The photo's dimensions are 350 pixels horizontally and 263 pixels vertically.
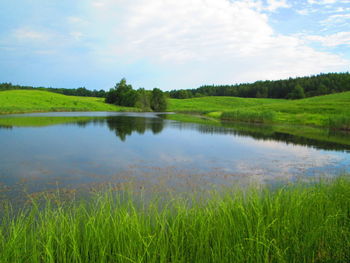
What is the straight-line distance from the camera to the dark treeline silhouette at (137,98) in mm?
71625

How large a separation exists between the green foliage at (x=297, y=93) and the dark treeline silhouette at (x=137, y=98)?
4103cm

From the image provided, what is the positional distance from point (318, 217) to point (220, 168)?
21.2 feet

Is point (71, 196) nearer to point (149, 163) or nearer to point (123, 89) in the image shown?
point (149, 163)

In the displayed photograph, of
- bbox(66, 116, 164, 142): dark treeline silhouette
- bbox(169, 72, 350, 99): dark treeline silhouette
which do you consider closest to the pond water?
Answer: bbox(66, 116, 164, 142): dark treeline silhouette

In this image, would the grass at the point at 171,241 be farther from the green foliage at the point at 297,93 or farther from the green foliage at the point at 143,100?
the green foliage at the point at 297,93

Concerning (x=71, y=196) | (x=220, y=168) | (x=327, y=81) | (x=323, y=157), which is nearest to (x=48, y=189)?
(x=71, y=196)

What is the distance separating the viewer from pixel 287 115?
35.4 metres

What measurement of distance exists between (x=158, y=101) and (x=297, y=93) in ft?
144

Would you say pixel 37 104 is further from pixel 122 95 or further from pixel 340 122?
pixel 340 122

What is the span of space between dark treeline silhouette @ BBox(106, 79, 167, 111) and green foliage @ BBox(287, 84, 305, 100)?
41031mm

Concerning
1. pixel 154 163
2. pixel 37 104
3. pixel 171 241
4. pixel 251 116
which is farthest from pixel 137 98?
pixel 171 241

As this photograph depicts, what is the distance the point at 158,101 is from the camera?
76.9 m

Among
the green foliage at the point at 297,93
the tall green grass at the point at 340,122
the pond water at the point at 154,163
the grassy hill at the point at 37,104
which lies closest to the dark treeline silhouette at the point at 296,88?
the green foliage at the point at 297,93

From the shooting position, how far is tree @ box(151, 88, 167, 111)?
76.1 meters
